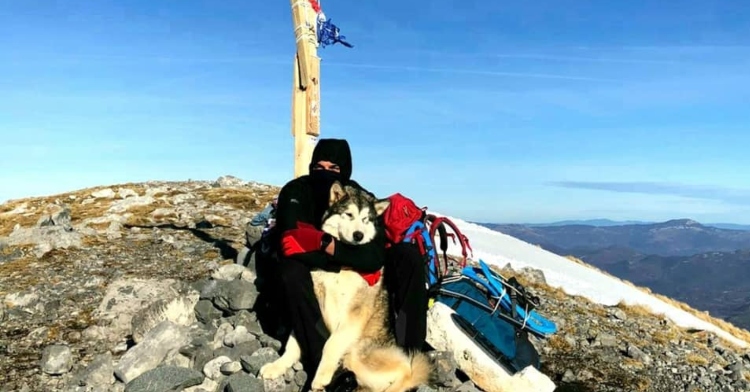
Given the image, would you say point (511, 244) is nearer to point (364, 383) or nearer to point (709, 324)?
point (709, 324)

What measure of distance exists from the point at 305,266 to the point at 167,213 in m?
13.6

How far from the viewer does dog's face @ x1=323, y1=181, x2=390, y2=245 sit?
5.43 metres

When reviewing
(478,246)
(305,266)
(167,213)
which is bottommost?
(478,246)

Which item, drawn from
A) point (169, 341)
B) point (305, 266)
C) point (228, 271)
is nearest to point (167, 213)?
point (228, 271)

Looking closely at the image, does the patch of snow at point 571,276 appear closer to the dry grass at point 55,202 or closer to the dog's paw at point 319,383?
the dry grass at point 55,202

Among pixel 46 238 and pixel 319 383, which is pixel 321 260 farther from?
pixel 46 238

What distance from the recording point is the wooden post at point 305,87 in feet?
25.8

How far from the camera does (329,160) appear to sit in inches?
257

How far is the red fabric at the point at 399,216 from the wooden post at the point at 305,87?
79.1 inches

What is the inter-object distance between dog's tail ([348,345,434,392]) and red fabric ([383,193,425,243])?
1.37 m

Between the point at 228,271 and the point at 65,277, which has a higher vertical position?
the point at 228,271

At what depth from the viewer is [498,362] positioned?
632cm

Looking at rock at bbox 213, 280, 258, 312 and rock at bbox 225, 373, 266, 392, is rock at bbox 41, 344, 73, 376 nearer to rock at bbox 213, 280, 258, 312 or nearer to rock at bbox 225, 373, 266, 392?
rock at bbox 213, 280, 258, 312

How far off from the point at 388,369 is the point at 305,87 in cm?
449
